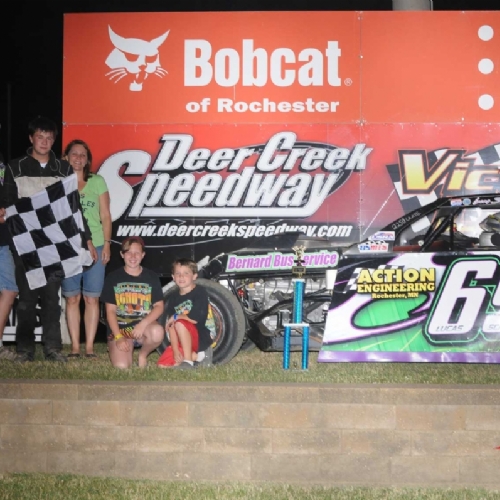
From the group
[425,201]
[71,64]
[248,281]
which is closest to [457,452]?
[248,281]

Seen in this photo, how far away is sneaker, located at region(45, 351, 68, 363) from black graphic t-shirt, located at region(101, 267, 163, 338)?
1.81ft

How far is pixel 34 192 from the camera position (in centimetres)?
677

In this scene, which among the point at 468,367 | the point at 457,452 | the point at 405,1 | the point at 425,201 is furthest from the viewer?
the point at 405,1

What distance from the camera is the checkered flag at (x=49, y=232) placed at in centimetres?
666

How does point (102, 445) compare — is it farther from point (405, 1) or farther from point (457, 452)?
point (405, 1)

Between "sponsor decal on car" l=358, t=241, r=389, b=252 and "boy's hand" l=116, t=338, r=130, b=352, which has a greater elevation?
"sponsor decal on car" l=358, t=241, r=389, b=252

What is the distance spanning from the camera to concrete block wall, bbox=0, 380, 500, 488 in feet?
15.6

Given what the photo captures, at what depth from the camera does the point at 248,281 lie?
7.25 m

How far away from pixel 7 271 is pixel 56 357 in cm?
80

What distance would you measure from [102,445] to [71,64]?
14.7 feet

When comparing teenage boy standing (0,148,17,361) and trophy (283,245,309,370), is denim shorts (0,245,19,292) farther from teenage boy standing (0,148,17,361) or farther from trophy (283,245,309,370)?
trophy (283,245,309,370)

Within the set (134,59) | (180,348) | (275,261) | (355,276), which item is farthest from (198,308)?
(134,59)

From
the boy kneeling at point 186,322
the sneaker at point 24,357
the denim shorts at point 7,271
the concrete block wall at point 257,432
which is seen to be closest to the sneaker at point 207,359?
the boy kneeling at point 186,322

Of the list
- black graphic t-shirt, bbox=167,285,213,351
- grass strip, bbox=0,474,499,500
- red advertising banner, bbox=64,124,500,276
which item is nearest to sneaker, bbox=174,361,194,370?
black graphic t-shirt, bbox=167,285,213,351
